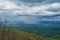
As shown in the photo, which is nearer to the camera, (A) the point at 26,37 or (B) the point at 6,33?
(B) the point at 6,33

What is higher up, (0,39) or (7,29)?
(7,29)

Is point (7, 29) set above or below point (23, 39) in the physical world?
above

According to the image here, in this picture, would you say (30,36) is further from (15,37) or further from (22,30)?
(15,37)

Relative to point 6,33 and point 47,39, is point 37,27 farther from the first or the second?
point 6,33

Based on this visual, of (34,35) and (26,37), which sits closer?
(26,37)

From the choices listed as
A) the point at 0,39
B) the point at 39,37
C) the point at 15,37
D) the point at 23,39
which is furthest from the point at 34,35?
the point at 0,39

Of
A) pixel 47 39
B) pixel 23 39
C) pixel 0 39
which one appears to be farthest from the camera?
pixel 47 39

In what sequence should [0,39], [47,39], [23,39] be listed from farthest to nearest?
1. [47,39]
2. [23,39]
3. [0,39]

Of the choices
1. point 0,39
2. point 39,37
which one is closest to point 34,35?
point 39,37
